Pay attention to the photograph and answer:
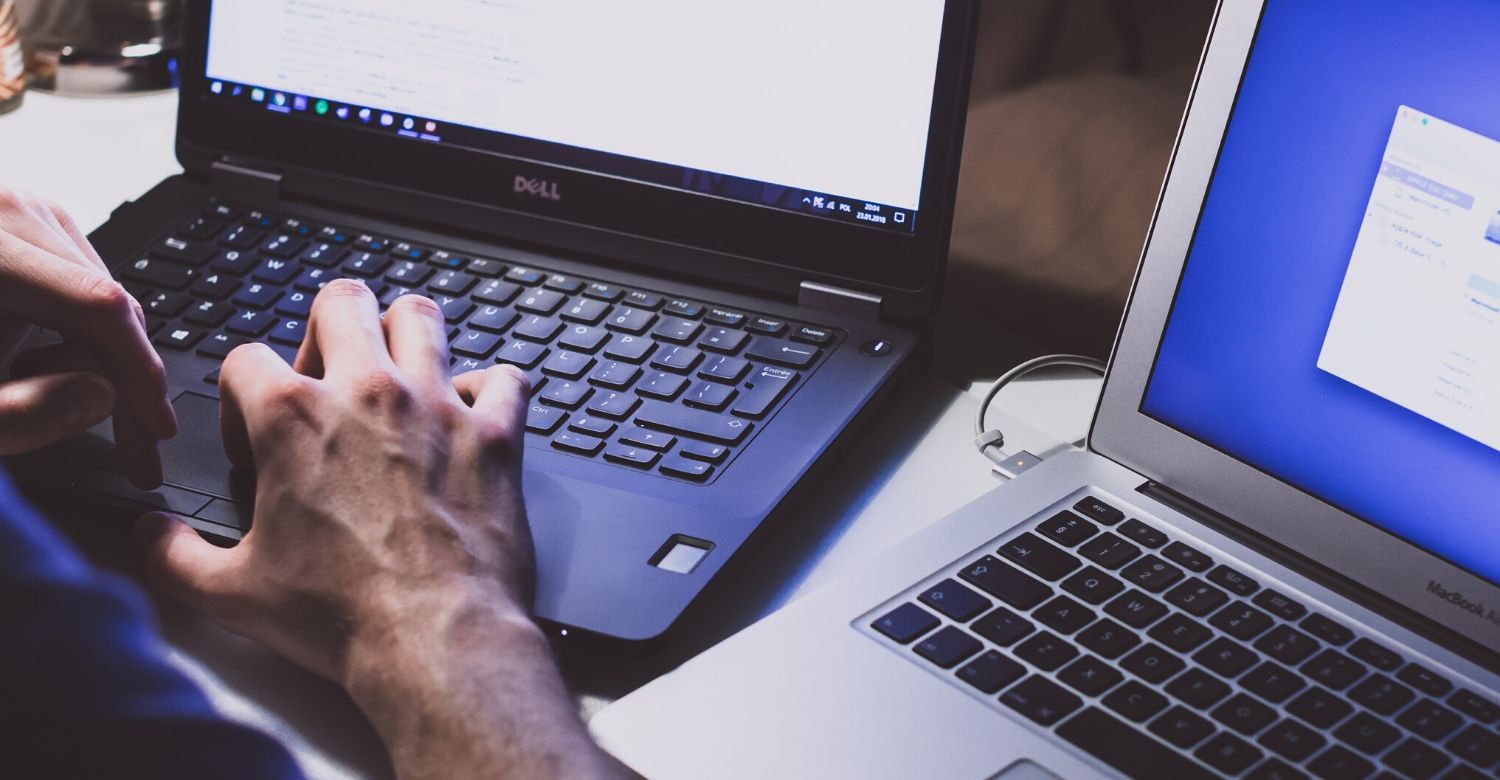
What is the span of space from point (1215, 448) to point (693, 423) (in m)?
0.26

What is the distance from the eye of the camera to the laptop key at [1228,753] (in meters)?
0.51

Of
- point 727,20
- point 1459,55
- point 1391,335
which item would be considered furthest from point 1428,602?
point 727,20

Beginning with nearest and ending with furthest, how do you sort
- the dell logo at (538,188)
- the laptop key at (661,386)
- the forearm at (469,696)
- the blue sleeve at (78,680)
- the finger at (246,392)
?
the blue sleeve at (78,680) → the forearm at (469,696) → the finger at (246,392) → the laptop key at (661,386) → the dell logo at (538,188)

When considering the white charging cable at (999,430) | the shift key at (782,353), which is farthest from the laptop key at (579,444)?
the white charging cable at (999,430)

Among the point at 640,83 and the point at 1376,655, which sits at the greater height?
the point at 640,83

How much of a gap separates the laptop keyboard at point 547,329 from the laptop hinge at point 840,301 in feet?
0.07

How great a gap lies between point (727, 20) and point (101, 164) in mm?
551

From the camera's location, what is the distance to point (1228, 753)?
0.51 metres

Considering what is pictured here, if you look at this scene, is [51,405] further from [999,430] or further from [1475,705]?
[1475,705]

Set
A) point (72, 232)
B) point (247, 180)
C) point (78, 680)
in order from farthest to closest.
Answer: point (247, 180) → point (72, 232) → point (78, 680)

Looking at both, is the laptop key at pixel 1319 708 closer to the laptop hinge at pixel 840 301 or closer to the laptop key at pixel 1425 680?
the laptop key at pixel 1425 680

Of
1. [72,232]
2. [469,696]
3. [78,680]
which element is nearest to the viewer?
[78,680]

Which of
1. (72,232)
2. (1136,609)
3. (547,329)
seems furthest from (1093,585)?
(72,232)

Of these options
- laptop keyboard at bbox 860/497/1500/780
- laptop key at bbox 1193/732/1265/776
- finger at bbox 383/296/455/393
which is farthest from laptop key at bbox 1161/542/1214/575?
finger at bbox 383/296/455/393
